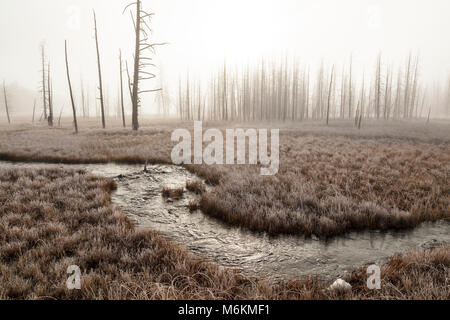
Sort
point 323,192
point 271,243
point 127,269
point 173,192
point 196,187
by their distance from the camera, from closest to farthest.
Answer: point 127,269 → point 271,243 → point 323,192 → point 173,192 → point 196,187

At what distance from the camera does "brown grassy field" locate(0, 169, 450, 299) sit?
2486mm

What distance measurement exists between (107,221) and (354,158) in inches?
429

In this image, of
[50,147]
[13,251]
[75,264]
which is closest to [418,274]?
[75,264]

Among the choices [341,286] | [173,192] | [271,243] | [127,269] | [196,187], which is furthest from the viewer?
[196,187]

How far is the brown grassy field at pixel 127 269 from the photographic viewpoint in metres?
2.49

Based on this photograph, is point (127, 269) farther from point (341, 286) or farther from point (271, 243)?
point (341, 286)

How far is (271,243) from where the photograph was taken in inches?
162

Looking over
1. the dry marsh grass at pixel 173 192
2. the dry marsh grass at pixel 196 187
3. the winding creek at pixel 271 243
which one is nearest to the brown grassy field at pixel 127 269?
the winding creek at pixel 271 243

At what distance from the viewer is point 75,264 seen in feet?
9.82

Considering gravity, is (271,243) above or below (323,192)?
below

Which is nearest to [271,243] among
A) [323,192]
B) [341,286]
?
[341,286]

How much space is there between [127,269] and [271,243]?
8.03ft
